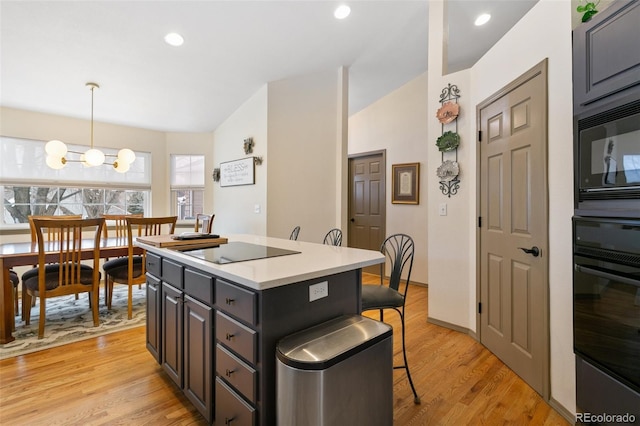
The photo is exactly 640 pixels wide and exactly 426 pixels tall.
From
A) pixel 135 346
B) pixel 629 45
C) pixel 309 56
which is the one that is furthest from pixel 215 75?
pixel 629 45

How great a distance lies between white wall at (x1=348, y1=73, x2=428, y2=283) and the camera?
4352 millimetres

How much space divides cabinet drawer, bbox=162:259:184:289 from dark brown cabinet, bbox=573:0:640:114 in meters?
2.30

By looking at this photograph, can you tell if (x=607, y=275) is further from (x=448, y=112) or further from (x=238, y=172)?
(x=238, y=172)

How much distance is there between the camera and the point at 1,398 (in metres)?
1.85

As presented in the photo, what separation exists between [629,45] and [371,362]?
5.68ft

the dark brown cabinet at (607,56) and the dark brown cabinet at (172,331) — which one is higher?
the dark brown cabinet at (607,56)

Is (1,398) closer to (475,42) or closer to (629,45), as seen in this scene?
(629,45)

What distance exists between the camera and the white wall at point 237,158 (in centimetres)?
396

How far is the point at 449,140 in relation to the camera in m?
2.83

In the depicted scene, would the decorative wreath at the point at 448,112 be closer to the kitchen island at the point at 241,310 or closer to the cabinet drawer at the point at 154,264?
the kitchen island at the point at 241,310

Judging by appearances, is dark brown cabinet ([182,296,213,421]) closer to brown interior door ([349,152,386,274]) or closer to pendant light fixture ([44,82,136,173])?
pendant light fixture ([44,82,136,173])

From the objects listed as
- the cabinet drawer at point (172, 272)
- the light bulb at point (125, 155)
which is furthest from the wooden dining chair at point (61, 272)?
the cabinet drawer at point (172, 272)

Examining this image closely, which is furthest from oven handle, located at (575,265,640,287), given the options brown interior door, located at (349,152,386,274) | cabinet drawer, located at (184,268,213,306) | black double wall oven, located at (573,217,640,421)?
brown interior door, located at (349,152,386,274)

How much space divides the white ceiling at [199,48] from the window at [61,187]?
678 millimetres
